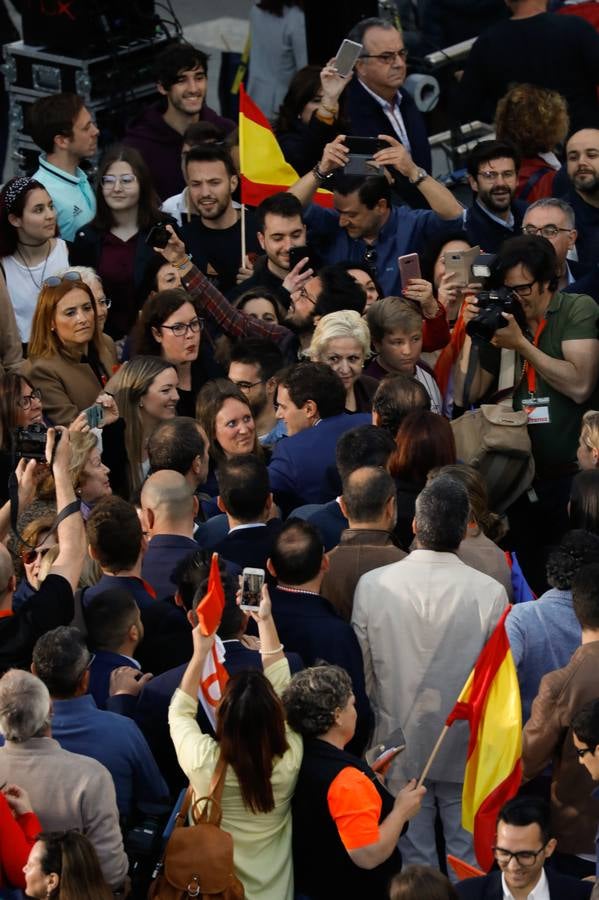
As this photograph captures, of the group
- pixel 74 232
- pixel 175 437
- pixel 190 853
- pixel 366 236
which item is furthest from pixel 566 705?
pixel 74 232

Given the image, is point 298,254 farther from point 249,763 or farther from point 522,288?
point 249,763

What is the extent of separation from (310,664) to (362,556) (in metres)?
0.51

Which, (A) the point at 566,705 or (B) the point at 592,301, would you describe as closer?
(A) the point at 566,705

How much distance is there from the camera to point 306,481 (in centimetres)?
767

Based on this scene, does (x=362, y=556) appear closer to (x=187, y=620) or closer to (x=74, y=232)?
(x=187, y=620)

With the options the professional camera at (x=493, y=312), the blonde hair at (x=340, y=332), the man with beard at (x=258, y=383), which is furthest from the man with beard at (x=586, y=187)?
the man with beard at (x=258, y=383)

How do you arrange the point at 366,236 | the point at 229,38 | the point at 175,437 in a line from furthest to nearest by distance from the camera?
the point at 229,38
the point at 366,236
the point at 175,437

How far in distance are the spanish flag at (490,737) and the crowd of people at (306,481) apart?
0.06 meters

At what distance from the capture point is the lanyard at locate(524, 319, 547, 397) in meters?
8.16

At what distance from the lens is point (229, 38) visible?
53.1 ft

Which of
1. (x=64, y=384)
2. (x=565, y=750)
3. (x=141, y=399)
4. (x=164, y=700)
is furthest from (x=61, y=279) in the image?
(x=565, y=750)

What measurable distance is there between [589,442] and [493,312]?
79 centimetres

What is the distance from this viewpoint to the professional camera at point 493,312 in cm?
796

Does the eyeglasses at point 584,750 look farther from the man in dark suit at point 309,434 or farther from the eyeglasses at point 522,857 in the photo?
the man in dark suit at point 309,434
